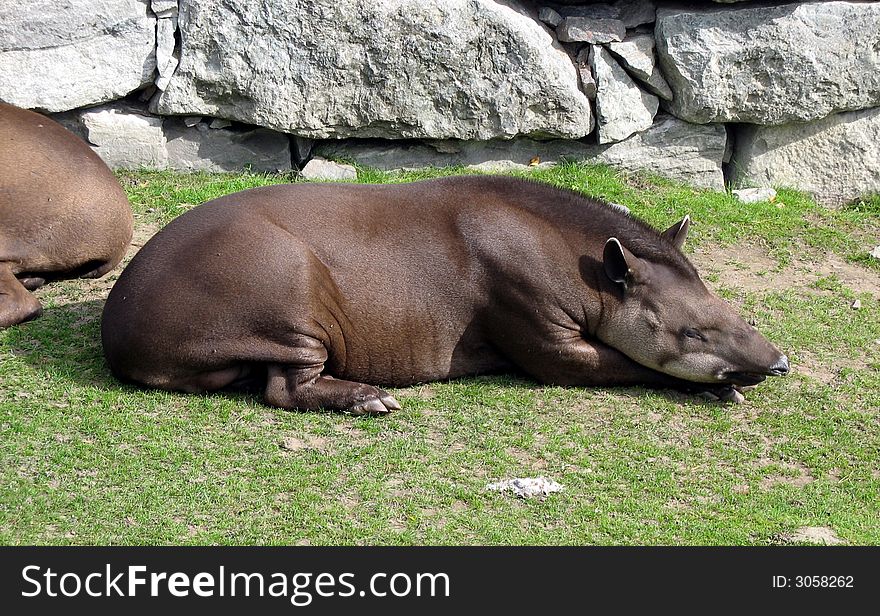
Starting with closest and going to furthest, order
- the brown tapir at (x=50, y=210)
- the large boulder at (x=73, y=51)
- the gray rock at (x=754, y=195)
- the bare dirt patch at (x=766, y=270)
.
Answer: the brown tapir at (x=50, y=210) < the bare dirt patch at (x=766, y=270) < the large boulder at (x=73, y=51) < the gray rock at (x=754, y=195)

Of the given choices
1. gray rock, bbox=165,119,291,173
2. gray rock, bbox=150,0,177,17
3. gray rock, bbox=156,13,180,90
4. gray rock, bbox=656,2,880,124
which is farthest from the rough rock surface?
gray rock, bbox=656,2,880,124

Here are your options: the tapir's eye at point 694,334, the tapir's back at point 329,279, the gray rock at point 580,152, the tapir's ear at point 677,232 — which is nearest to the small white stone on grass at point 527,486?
the tapir's back at point 329,279

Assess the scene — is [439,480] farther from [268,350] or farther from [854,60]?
[854,60]

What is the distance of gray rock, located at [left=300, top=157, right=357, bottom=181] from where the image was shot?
9.52 m

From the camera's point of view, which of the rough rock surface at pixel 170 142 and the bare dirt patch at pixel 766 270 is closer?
the bare dirt patch at pixel 766 270

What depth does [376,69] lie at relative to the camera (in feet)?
30.8

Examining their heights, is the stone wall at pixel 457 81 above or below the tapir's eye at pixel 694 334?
above

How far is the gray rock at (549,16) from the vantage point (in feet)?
31.7

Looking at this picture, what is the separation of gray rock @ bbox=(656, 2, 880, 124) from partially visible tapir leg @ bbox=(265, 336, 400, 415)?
464 centimetres

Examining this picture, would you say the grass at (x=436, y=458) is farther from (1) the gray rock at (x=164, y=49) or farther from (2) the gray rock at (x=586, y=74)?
(2) the gray rock at (x=586, y=74)

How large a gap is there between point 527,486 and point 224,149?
5.03 meters

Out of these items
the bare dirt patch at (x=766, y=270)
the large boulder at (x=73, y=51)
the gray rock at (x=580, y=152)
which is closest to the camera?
the bare dirt patch at (x=766, y=270)

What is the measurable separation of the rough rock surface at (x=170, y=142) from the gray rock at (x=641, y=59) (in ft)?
9.38

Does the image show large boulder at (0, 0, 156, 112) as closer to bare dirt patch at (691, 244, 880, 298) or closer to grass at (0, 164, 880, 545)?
grass at (0, 164, 880, 545)
